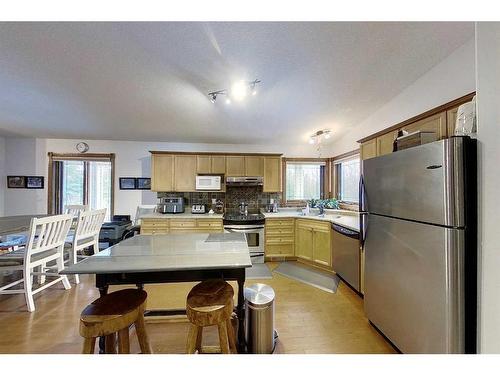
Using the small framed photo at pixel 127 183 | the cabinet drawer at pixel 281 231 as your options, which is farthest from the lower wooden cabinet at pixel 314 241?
the small framed photo at pixel 127 183

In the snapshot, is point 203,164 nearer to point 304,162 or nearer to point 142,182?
point 142,182

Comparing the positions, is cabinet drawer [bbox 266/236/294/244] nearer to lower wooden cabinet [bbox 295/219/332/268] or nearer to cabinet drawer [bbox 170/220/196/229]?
lower wooden cabinet [bbox 295/219/332/268]

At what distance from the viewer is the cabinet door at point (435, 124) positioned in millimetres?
1664

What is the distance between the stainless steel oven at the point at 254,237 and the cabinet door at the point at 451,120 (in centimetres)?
266

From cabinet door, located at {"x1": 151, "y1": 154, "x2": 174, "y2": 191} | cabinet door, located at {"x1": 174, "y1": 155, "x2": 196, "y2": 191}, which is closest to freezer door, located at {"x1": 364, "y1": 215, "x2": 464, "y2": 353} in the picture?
cabinet door, located at {"x1": 174, "y1": 155, "x2": 196, "y2": 191}

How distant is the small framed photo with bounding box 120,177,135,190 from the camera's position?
157 inches

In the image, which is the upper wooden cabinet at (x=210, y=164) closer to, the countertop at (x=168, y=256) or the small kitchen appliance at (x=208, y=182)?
the small kitchen appliance at (x=208, y=182)

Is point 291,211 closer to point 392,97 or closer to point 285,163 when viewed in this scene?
point 285,163

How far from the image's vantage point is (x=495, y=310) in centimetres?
89

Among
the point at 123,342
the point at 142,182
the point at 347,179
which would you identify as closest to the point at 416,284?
the point at 123,342

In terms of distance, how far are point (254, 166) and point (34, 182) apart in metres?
4.28

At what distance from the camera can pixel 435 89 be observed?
6.11ft

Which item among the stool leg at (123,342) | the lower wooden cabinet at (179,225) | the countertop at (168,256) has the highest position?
the countertop at (168,256)

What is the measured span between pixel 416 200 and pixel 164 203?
3.75 metres
